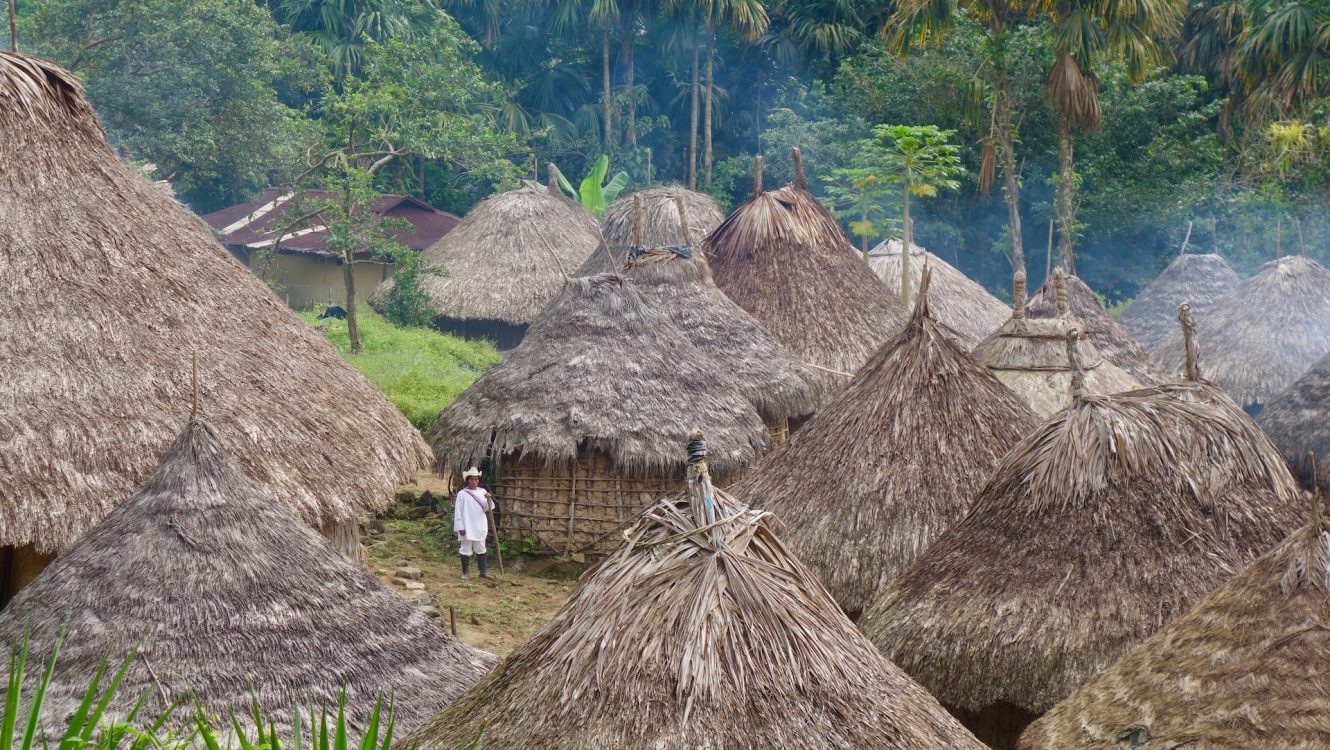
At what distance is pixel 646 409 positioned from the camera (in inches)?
546

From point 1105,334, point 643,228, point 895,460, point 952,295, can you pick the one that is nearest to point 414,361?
point 643,228

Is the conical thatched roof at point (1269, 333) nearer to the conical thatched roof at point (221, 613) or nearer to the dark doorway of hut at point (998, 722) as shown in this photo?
the dark doorway of hut at point (998, 722)

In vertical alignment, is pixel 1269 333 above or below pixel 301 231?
below

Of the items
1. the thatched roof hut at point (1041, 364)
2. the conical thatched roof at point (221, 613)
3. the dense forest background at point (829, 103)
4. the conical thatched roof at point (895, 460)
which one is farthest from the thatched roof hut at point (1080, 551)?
the dense forest background at point (829, 103)

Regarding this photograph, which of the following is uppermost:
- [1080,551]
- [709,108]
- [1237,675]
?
[709,108]

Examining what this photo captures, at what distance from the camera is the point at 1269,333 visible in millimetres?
21438

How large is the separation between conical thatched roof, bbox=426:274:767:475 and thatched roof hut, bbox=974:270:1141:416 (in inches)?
138

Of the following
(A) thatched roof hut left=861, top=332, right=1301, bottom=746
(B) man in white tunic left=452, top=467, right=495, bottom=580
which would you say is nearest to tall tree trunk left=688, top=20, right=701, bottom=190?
(B) man in white tunic left=452, top=467, right=495, bottom=580

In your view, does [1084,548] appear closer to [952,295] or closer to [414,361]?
[414,361]

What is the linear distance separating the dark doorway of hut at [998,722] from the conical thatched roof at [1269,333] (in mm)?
15381

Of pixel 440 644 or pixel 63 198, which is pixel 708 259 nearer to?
pixel 63 198

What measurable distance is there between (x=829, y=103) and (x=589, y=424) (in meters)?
17.7

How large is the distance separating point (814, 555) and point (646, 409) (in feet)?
16.3

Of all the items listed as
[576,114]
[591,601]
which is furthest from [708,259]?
[576,114]
